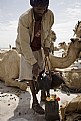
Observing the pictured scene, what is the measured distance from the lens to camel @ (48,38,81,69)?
6215mm

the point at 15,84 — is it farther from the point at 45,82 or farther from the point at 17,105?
the point at 45,82

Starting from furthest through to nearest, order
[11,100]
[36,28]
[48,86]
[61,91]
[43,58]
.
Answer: [61,91], [11,100], [43,58], [36,28], [48,86]

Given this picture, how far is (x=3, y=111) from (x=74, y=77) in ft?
6.86

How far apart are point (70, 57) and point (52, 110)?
3120 millimetres

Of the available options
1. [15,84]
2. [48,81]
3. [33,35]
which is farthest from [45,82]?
[15,84]

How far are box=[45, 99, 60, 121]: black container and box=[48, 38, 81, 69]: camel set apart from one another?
9.33ft

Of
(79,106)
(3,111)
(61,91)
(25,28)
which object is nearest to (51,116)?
(79,106)

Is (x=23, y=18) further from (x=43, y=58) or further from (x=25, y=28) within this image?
(x=43, y=58)

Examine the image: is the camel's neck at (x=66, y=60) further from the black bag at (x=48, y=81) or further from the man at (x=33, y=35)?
the black bag at (x=48, y=81)

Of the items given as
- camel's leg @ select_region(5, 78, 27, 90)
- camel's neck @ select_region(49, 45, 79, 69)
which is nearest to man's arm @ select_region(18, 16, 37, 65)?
camel's leg @ select_region(5, 78, 27, 90)

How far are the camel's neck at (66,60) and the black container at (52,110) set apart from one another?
2.95 m

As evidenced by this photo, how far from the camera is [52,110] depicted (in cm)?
362

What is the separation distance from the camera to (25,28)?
4.07 metres

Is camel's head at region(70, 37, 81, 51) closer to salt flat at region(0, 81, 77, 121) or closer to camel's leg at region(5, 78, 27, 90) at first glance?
salt flat at region(0, 81, 77, 121)
